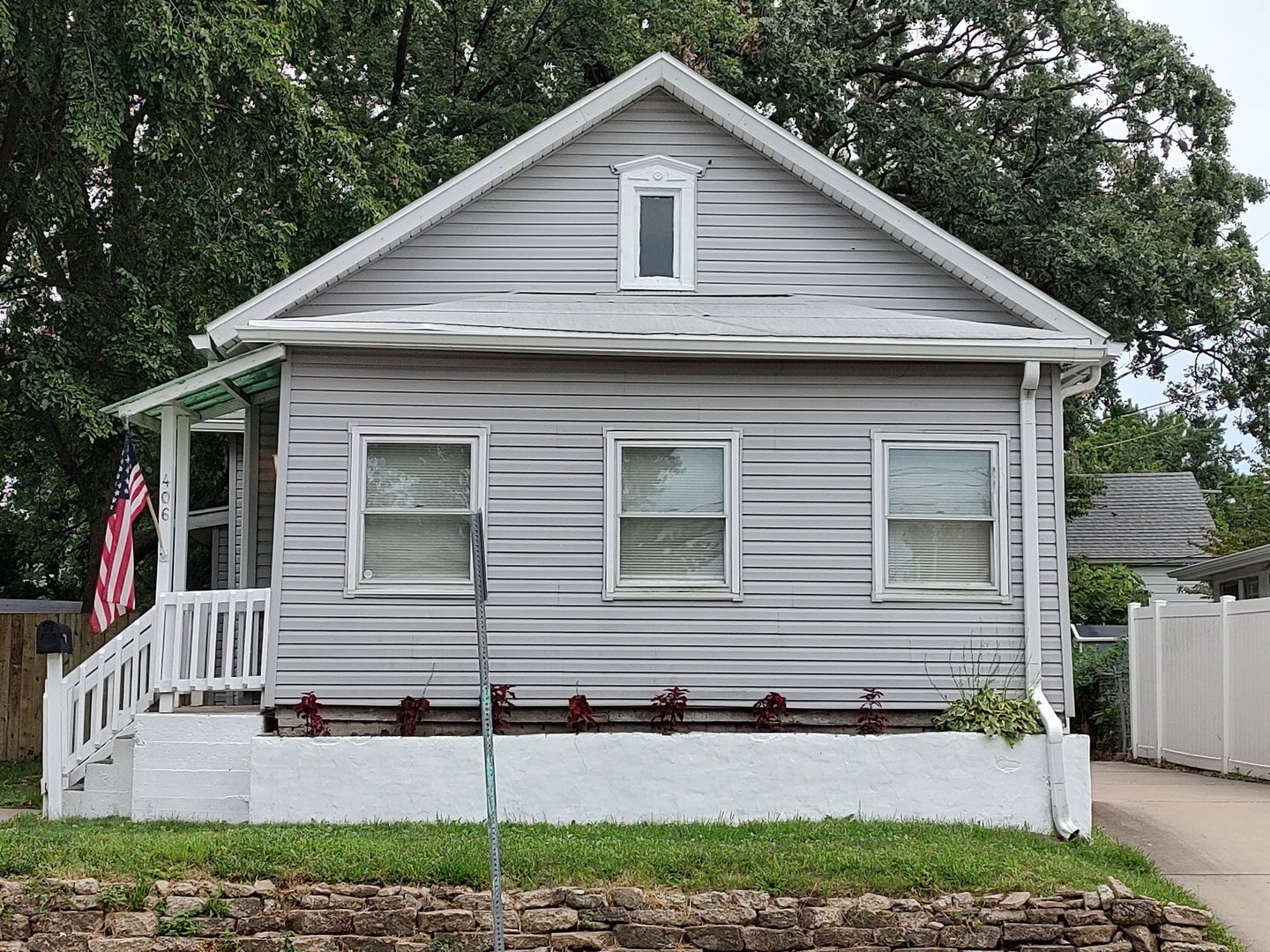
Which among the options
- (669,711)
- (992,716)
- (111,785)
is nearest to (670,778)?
(669,711)

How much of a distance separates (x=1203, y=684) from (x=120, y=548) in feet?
36.3

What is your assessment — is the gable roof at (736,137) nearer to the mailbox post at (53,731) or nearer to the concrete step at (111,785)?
the mailbox post at (53,731)

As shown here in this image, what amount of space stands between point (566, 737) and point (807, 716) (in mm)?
1985

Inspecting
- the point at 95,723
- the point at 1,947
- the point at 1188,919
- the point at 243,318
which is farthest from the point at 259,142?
the point at 1188,919

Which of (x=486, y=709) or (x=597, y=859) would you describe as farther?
(x=597, y=859)

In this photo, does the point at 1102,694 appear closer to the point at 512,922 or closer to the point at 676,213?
the point at 676,213

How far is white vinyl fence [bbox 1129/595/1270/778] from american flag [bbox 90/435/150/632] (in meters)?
10.6

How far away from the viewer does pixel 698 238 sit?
12.4 metres

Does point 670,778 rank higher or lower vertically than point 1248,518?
lower

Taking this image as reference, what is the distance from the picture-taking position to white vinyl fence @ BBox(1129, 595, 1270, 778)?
→ 14102 millimetres

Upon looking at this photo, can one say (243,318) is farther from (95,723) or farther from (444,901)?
(444,901)

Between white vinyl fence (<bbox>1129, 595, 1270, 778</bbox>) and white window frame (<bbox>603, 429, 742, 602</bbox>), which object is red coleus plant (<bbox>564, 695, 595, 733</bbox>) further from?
white vinyl fence (<bbox>1129, 595, 1270, 778</bbox>)

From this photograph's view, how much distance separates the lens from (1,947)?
8.65m

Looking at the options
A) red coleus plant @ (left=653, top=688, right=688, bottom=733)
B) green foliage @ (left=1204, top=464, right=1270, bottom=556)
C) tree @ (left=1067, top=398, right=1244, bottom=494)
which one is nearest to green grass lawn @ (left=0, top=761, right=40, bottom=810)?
red coleus plant @ (left=653, top=688, right=688, bottom=733)
